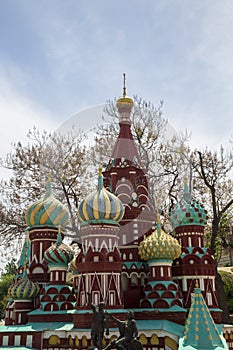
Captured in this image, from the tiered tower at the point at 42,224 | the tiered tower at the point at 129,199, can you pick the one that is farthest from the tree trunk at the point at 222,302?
the tiered tower at the point at 42,224

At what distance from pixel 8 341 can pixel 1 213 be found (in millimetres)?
8217

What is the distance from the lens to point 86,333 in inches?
510

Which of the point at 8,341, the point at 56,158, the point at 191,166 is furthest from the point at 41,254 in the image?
the point at 191,166

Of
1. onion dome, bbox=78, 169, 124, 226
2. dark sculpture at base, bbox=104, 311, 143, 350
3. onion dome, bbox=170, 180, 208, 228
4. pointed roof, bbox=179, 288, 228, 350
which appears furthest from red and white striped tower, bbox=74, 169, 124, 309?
dark sculpture at base, bbox=104, 311, 143, 350

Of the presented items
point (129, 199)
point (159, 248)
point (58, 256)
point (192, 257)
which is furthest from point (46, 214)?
point (192, 257)

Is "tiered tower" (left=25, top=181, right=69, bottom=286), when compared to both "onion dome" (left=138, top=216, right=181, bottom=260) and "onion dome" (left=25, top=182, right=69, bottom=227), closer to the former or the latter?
"onion dome" (left=25, top=182, right=69, bottom=227)

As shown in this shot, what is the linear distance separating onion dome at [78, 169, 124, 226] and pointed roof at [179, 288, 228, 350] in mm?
4087

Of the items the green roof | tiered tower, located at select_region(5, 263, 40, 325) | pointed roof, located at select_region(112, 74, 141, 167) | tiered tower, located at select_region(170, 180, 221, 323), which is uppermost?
pointed roof, located at select_region(112, 74, 141, 167)

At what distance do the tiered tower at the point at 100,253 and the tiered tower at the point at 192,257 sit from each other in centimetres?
287

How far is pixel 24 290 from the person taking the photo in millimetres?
15914

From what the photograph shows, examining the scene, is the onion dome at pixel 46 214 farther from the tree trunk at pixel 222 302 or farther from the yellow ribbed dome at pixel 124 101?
the tree trunk at pixel 222 302

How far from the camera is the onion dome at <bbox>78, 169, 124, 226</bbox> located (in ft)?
46.5

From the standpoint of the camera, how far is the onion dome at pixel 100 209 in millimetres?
14180

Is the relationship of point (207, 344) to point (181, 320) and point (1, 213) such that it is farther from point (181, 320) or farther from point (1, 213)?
point (1, 213)
